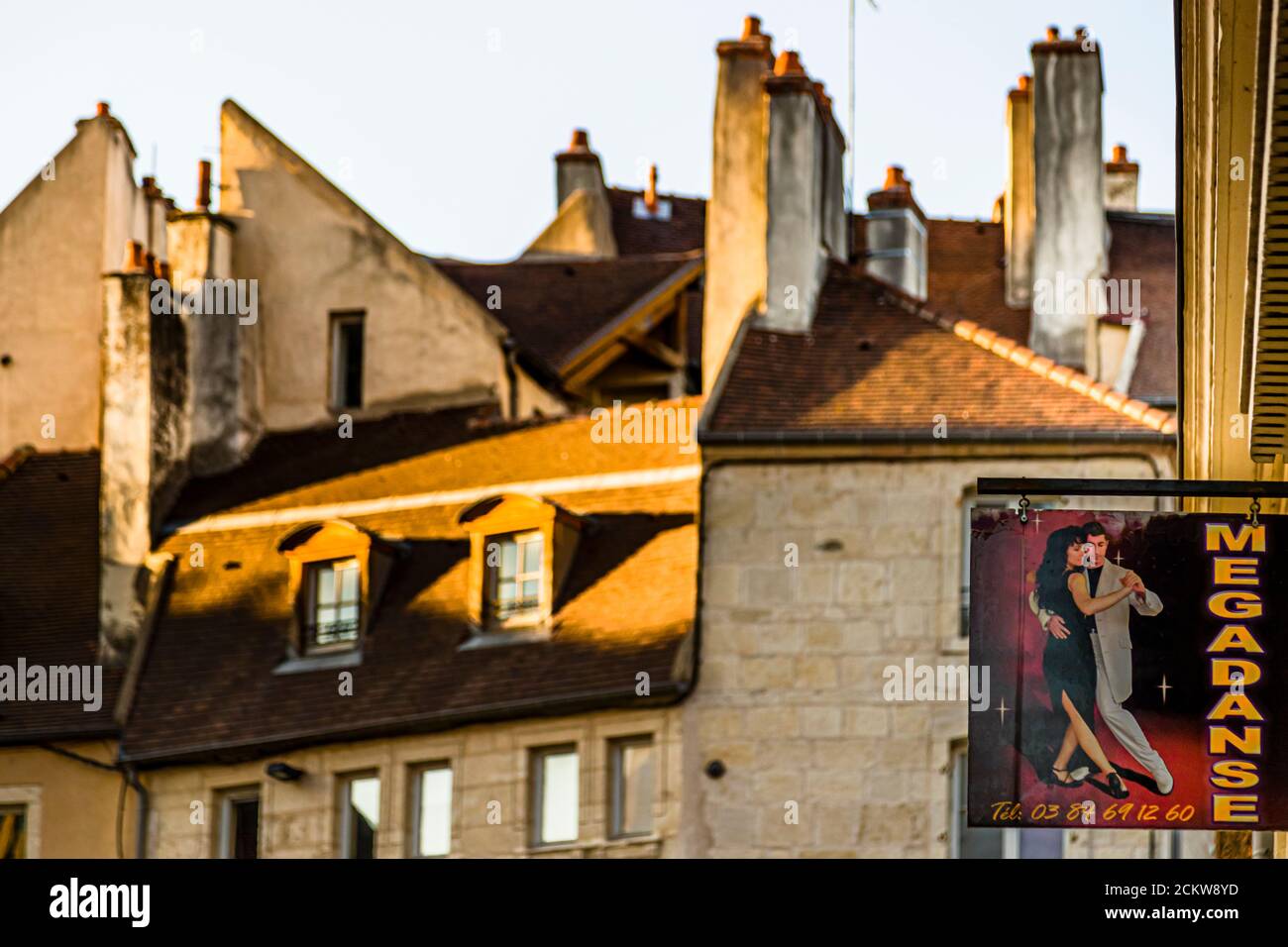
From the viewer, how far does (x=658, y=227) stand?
48.2 m

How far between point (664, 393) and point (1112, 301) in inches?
209

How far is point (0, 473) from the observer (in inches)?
1559

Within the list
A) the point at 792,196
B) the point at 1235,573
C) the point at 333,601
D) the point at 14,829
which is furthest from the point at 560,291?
the point at 1235,573

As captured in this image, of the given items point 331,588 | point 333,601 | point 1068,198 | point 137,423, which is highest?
point 1068,198

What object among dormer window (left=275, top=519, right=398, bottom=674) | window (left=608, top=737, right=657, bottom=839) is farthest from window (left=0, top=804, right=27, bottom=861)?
window (left=608, top=737, right=657, bottom=839)

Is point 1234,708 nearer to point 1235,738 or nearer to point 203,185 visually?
point 1235,738

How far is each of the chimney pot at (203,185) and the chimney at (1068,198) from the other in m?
9.48

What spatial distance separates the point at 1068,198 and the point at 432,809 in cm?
1173
